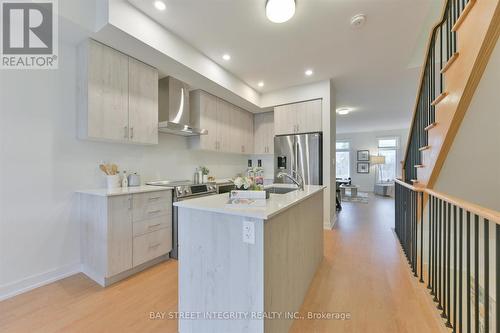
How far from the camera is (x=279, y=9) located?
6.52 feet

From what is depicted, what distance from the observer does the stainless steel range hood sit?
3150 mm

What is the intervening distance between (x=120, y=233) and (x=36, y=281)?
0.90m

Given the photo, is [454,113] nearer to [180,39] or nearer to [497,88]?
[497,88]

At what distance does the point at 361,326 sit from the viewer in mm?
1602

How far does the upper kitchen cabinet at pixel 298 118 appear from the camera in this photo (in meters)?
4.04

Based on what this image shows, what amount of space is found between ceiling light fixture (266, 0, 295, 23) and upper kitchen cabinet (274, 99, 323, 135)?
223 cm

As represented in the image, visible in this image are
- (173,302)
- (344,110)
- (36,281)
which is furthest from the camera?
(344,110)

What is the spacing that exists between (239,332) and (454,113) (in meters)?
2.18

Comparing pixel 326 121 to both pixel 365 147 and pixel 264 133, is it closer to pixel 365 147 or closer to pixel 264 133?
pixel 264 133

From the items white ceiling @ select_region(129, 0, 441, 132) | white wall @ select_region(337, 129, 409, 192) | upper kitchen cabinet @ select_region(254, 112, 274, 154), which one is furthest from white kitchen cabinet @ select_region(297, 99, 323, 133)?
white wall @ select_region(337, 129, 409, 192)

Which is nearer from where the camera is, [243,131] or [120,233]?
[120,233]

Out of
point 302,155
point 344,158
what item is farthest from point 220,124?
point 344,158

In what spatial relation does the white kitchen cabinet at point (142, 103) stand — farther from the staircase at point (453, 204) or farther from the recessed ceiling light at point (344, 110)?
the recessed ceiling light at point (344, 110)

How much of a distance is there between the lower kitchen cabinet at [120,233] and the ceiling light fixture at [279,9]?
2306 mm
